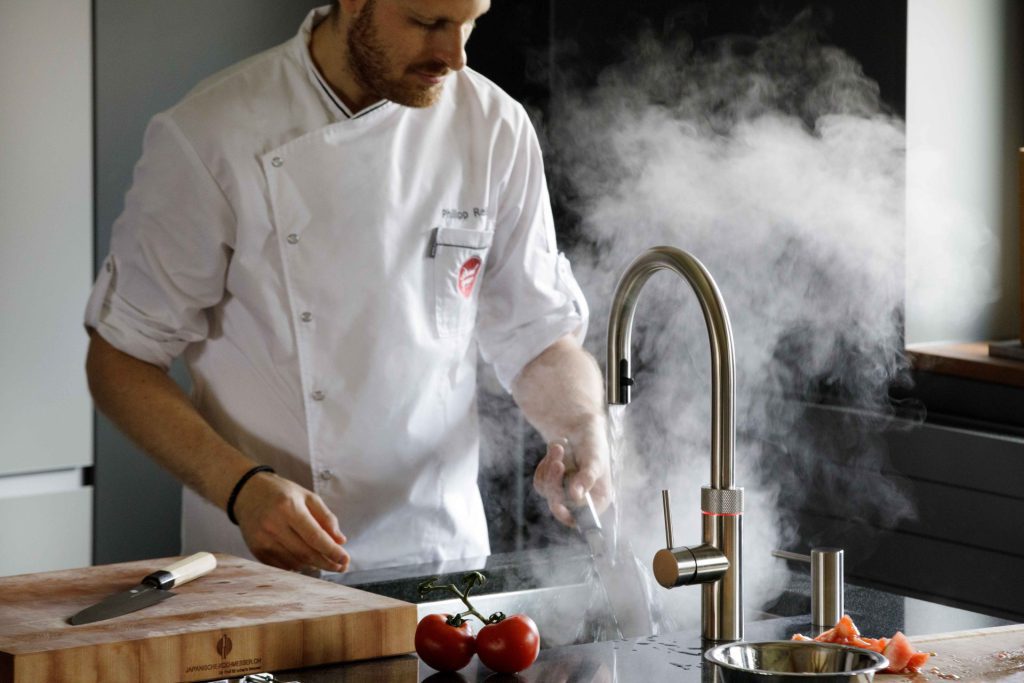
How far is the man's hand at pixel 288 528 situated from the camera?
1610 mm

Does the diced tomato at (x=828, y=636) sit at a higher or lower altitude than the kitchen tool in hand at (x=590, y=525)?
lower

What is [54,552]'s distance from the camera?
2.71m

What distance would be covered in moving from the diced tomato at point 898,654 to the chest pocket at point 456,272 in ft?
2.89

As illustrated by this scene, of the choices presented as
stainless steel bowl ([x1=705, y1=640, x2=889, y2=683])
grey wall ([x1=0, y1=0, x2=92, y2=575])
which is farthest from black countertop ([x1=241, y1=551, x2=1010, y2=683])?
grey wall ([x1=0, y1=0, x2=92, y2=575])

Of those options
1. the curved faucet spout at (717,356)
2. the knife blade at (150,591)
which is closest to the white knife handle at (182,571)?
the knife blade at (150,591)

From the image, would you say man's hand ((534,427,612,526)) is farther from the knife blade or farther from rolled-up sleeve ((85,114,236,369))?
rolled-up sleeve ((85,114,236,369))

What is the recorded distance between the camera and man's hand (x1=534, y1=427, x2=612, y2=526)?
5.33 ft

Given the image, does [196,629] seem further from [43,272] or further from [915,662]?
[43,272]

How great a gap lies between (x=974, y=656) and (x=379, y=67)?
101 cm

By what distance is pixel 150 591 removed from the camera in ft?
4.58

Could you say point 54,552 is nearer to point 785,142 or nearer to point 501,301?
point 501,301

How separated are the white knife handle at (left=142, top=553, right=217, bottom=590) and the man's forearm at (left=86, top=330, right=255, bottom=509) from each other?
0.83 feet

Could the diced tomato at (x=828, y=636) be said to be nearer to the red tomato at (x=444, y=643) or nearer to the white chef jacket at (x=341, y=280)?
the red tomato at (x=444, y=643)

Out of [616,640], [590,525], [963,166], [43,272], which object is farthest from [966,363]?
[43,272]
